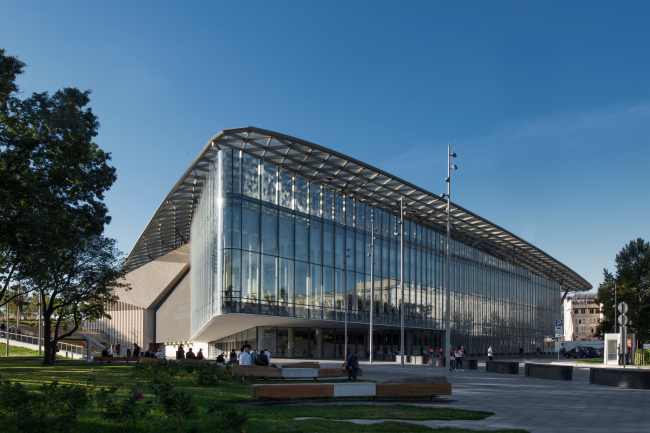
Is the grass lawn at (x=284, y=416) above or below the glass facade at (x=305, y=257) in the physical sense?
below

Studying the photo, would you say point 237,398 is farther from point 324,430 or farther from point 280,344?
point 280,344

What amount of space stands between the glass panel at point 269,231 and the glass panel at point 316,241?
14.7 ft

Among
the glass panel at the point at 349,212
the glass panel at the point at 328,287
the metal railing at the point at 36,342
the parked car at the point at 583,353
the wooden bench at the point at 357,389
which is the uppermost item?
the glass panel at the point at 349,212

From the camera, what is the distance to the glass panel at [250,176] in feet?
136

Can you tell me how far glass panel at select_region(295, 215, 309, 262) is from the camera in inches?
1797

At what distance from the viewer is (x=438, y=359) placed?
40469 mm

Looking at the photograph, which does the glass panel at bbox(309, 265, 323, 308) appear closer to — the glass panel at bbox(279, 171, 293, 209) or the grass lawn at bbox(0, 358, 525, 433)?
the glass panel at bbox(279, 171, 293, 209)

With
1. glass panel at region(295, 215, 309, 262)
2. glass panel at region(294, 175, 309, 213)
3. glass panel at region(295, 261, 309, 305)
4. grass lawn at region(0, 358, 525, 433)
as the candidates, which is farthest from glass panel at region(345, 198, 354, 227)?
grass lawn at region(0, 358, 525, 433)

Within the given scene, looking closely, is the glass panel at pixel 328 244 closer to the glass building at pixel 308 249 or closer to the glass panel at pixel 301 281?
the glass building at pixel 308 249

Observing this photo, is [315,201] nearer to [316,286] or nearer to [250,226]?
[316,286]

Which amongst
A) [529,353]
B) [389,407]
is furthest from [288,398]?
[529,353]

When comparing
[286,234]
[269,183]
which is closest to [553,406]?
[286,234]

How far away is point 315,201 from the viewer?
159 feet

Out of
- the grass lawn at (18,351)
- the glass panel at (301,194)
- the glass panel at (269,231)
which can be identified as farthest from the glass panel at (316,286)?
the grass lawn at (18,351)
